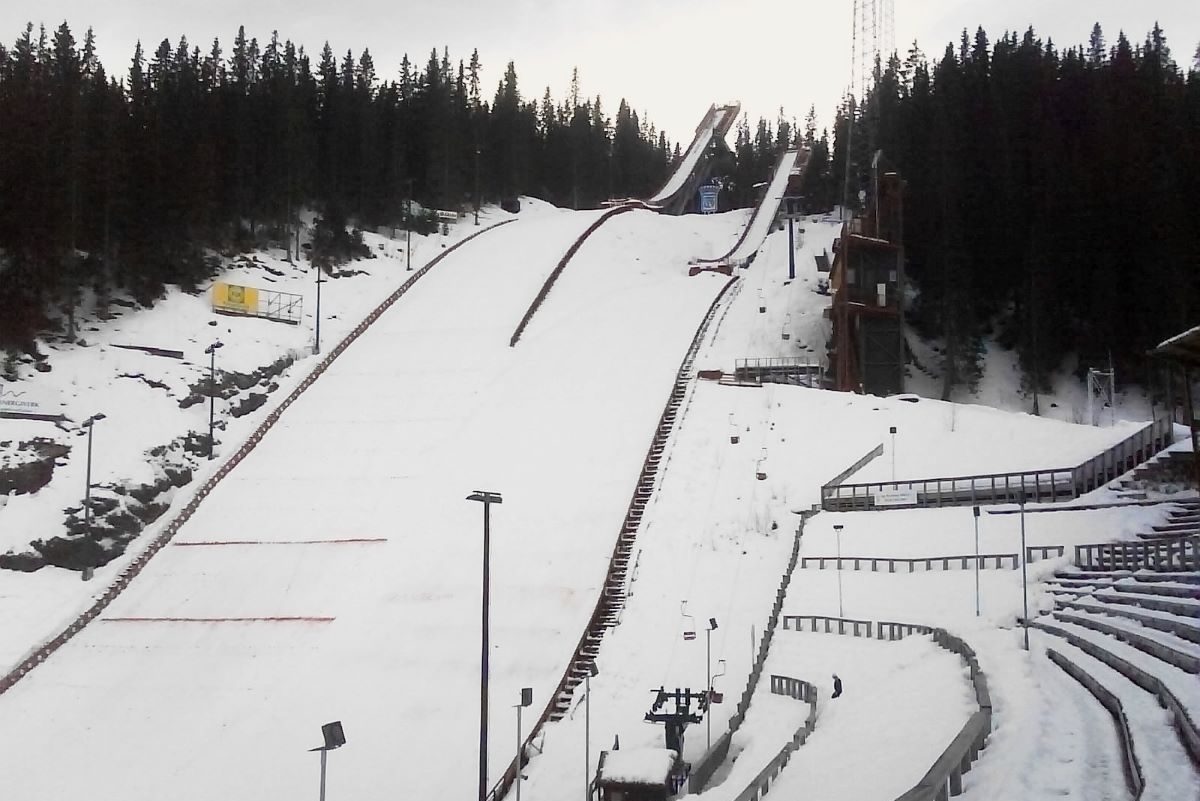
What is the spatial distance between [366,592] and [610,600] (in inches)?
239

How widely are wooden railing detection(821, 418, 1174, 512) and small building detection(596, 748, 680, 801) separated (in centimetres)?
1335

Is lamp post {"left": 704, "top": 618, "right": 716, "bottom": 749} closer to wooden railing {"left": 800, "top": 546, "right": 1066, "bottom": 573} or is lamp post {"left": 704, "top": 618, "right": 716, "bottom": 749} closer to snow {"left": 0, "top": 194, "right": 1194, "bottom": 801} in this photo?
snow {"left": 0, "top": 194, "right": 1194, "bottom": 801}

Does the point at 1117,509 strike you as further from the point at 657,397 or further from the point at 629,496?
the point at 657,397

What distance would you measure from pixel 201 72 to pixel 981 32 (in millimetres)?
56940

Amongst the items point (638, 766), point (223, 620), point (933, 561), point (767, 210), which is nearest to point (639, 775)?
point (638, 766)

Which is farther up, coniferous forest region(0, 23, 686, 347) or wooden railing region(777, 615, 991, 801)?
coniferous forest region(0, 23, 686, 347)

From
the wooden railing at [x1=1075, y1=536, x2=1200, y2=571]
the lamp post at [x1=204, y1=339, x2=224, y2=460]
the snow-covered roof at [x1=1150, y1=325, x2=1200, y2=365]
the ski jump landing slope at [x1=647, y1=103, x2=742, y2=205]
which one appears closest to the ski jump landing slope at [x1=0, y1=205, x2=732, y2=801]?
the lamp post at [x1=204, y1=339, x2=224, y2=460]

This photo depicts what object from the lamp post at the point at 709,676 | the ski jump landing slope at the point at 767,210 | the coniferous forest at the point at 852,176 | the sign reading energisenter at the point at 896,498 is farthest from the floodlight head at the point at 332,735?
the ski jump landing slope at the point at 767,210

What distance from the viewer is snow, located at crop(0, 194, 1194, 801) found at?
17.7 m

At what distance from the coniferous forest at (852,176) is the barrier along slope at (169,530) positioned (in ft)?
27.7

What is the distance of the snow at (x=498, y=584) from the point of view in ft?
58.0

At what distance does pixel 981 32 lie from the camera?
80.4 metres

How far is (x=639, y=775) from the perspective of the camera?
637 inches

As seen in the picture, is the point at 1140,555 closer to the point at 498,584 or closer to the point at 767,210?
the point at 498,584
